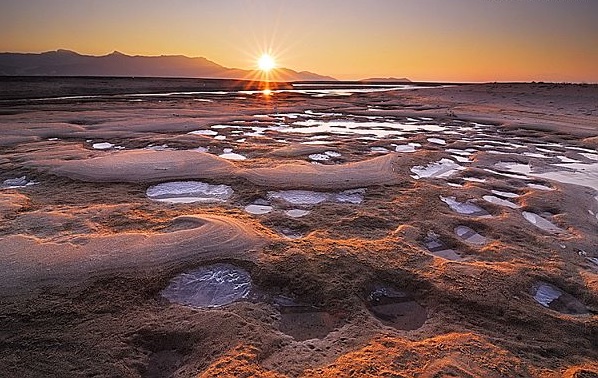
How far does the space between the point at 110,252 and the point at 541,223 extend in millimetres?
4651

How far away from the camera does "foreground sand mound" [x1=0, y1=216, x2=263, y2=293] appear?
3002 mm

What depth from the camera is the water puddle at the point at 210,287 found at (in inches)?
114

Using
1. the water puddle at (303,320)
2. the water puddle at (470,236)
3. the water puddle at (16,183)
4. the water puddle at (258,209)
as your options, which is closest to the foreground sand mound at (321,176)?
the water puddle at (258,209)

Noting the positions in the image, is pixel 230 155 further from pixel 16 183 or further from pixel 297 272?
pixel 297 272

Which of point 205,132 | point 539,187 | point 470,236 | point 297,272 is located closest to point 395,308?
point 297,272

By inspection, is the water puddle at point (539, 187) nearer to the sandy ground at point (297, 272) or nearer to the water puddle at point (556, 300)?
the sandy ground at point (297, 272)

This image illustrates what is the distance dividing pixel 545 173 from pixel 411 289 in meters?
5.33

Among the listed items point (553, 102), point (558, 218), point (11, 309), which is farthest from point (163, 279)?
point (553, 102)

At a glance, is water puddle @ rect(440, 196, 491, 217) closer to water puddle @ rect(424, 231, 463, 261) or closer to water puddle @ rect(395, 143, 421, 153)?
water puddle @ rect(424, 231, 463, 261)

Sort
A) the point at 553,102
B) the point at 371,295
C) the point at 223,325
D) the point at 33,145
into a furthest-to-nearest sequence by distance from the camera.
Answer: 1. the point at 553,102
2. the point at 33,145
3. the point at 371,295
4. the point at 223,325

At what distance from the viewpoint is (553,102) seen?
2580 cm

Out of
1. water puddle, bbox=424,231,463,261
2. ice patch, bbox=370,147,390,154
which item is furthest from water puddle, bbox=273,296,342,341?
ice patch, bbox=370,147,390,154

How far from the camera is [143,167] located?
6172 millimetres

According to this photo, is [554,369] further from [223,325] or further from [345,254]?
[223,325]
